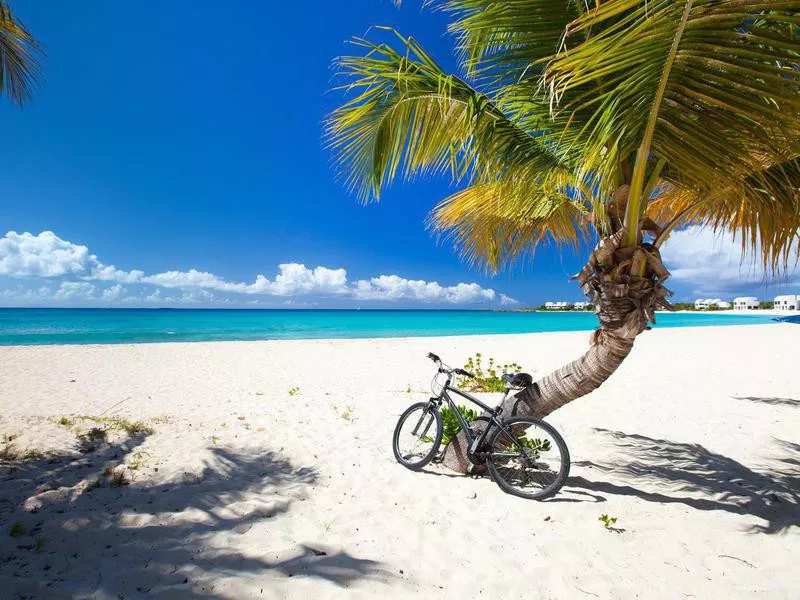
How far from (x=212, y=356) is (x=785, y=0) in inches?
621

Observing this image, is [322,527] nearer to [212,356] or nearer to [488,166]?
[488,166]

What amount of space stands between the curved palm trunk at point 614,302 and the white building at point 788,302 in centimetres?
11948

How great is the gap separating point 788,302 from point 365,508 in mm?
124607

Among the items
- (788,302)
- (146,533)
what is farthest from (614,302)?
(788,302)

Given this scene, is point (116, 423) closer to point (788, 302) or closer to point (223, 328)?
point (223, 328)

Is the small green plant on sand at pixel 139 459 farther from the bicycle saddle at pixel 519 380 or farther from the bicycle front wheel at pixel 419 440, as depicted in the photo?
the bicycle saddle at pixel 519 380

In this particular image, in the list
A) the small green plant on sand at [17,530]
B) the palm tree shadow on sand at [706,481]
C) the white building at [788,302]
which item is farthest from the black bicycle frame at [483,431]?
the white building at [788,302]

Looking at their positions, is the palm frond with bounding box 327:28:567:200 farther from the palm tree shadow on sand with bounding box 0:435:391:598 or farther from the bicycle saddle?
the palm tree shadow on sand with bounding box 0:435:391:598

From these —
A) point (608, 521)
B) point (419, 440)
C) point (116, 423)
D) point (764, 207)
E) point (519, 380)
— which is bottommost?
point (608, 521)

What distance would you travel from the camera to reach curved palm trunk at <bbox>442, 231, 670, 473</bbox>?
10.2 feet

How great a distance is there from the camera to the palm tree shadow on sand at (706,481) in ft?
11.6

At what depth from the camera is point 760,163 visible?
3.10m

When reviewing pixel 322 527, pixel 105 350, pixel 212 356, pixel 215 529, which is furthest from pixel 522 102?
pixel 105 350

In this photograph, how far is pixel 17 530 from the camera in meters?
2.77
